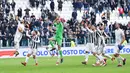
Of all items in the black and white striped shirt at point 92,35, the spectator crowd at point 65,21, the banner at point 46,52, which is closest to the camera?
the black and white striped shirt at point 92,35

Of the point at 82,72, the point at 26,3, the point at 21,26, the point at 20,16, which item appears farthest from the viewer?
the point at 26,3

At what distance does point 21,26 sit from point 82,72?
8817 mm

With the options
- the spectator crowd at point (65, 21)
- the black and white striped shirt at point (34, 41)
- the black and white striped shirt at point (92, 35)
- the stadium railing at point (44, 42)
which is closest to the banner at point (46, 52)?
the stadium railing at point (44, 42)

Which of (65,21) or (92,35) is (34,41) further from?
(65,21)

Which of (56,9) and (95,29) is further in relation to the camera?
(56,9)

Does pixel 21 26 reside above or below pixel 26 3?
below

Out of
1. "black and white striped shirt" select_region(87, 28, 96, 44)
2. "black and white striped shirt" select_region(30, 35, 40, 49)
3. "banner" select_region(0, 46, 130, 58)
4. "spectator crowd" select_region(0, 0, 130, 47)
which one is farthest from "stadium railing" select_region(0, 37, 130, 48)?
"black and white striped shirt" select_region(87, 28, 96, 44)

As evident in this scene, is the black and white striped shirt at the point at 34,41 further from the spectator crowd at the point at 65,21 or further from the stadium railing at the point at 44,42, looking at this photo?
the stadium railing at the point at 44,42

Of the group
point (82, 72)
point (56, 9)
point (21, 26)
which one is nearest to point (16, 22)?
point (56, 9)

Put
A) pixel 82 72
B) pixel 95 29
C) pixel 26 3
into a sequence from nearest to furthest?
1. pixel 82 72
2. pixel 95 29
3. pixel 26 3

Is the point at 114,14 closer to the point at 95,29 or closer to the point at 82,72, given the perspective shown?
the point at 95,29

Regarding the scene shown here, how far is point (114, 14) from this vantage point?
4656 cm

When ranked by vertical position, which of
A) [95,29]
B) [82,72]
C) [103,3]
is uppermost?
[103,3]

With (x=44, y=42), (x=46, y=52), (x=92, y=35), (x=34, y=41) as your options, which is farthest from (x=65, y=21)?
(x=92, y=35)
